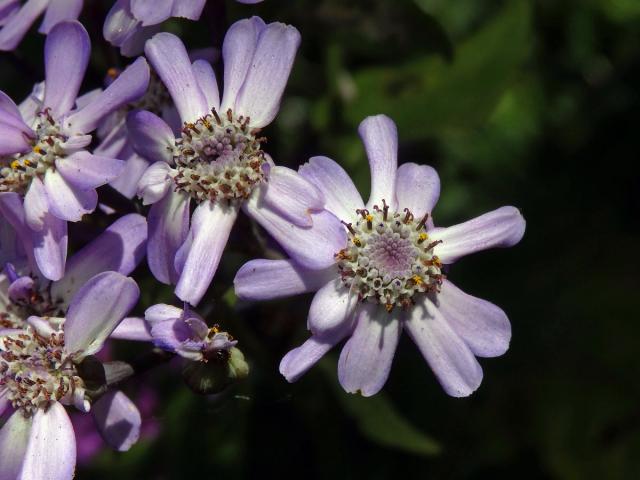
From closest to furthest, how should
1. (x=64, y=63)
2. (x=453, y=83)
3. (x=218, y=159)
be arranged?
(x=218, y=159)
(x=64, y=63)
(x=453, y=83)

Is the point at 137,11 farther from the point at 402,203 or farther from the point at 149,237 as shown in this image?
the point at 402,203

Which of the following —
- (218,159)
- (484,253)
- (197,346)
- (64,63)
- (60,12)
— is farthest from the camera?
(484,253)

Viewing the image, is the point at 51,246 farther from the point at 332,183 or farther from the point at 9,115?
the point at 332,183

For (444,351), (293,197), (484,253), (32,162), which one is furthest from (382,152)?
(484,253)

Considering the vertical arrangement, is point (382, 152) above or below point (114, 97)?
below

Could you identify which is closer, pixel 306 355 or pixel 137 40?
pixel 306 355

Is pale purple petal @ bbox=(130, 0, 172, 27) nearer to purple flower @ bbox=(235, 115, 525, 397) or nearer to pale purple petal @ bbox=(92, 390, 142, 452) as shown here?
purple flower @ bbox=(235, 115, 525, 397)

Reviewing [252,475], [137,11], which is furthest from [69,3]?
[252,475]

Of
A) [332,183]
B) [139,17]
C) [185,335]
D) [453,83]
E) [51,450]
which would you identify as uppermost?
[139,17]
